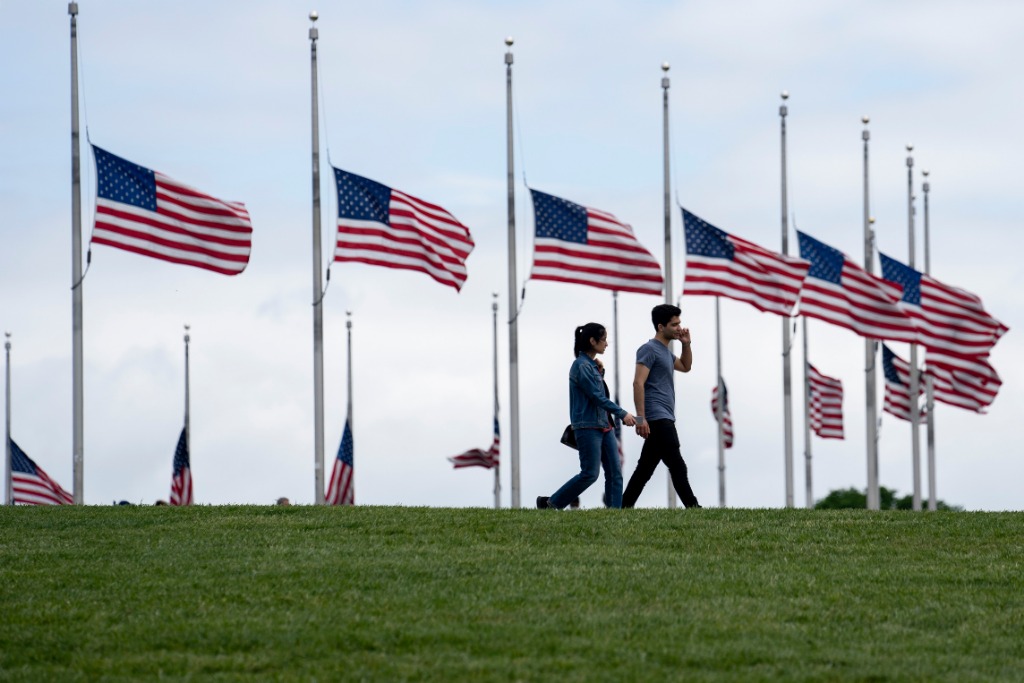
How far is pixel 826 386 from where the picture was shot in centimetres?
4122

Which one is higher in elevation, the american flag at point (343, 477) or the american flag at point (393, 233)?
the american flag at point (393, 233)

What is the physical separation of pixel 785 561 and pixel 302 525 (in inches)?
177

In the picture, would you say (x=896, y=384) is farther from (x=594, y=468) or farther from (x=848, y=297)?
(x=594, y=468)

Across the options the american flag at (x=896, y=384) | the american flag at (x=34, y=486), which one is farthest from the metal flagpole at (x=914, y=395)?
the american flag at (x=34, y=486)

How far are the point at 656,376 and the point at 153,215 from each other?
10127 millimetres

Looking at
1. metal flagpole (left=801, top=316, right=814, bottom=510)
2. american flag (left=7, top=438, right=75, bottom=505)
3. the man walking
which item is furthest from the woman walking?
metal flagpole (left=801, top=316, right=814, bottom=510)

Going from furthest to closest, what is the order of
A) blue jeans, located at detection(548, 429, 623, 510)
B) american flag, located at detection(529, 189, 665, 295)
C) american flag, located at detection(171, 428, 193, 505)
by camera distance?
1. american flag, located at detection(171, 428, 193, 505)
2. american flag, located at detection(529, 189, 665, 295)
3. blue jeans, located at detection(548, 429, 623, 510)

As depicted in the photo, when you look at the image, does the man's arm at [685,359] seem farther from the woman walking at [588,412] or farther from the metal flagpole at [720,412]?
the metal flagpole at [720,412]

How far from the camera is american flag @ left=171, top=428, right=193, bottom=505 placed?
3599 cm

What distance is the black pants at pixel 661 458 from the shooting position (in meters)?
16.6

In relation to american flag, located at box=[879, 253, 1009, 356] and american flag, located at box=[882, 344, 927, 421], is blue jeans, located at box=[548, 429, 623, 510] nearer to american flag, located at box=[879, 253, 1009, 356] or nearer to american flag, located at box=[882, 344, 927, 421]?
american flag, located at box=[879, 253, 1009, 356]

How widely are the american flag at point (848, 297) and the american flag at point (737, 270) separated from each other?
1.53 meters

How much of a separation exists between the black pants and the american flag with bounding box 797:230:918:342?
14116 millimetres

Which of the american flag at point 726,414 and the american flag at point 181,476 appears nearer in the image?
the american flag at point 181,476
